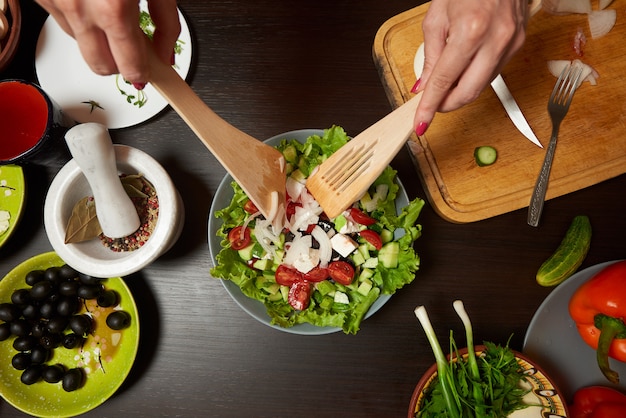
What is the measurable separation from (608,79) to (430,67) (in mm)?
698

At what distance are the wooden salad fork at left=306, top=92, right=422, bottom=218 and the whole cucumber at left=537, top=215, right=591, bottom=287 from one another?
58cm

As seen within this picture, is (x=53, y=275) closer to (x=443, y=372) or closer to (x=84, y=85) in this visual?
(x=84, y=85)

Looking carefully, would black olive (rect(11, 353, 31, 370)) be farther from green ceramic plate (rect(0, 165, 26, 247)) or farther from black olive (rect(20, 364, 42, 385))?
green ceramic plate (rect(0, 165, 26, 247))

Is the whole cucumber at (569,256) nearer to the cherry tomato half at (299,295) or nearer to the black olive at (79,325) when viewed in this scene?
the cherry tomato half at (299,295)

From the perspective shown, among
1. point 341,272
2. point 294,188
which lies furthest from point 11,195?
point 341,272

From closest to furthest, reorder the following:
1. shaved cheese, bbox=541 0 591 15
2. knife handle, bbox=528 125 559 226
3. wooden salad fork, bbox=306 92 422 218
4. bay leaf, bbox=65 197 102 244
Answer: wooden salad fork, bbox=306 92 422 218 → bay leaf, bbox=65 197 102 244 → knife handle, bbox=528 125 559 226 → shaved cheese, bbox=541 0 591 15

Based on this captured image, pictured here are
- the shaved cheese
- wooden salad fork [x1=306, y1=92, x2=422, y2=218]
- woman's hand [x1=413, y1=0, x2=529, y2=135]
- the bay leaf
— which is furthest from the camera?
the shaved cheese

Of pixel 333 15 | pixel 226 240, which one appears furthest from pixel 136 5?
pixel 333 15

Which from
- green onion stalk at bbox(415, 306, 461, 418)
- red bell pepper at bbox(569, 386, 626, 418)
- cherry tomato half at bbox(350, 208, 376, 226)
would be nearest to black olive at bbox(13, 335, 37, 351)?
cherry tomato half at bbox(350, 208, 376, 226)

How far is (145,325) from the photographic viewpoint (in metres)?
1.43

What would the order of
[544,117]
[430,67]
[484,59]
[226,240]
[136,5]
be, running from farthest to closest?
[544,117]
[226,240]
[430,67]
[484,59]
[136,5]

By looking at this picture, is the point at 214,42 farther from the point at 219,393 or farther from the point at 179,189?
the point at 219,393

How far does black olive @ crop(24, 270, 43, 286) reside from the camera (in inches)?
53.5

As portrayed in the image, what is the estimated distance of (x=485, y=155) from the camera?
1.41 meters
